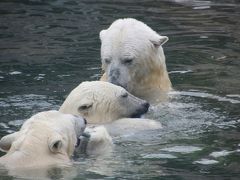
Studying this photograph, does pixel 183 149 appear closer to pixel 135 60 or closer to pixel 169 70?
pixel 135 60

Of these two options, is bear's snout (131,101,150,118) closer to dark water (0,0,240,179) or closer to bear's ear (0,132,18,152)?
dark water (0,0,240,179)

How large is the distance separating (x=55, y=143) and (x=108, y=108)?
5.05 feet

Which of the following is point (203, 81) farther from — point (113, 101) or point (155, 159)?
point (155, 159)

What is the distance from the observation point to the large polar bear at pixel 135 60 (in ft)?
29.9

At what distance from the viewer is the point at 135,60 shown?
9.24 metres

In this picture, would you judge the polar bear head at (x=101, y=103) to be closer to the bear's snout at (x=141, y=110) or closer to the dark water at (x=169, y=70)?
the bear's snout at (x=141, y=110)

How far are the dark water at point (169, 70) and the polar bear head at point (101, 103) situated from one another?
0.38 metres

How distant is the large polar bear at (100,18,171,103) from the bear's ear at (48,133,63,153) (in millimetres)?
2388

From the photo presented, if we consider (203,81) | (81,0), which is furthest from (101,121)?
(81,0)

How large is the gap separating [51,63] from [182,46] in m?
1.99

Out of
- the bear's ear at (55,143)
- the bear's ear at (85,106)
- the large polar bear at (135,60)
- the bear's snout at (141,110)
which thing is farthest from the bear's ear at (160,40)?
the bear's ear at (55,143)

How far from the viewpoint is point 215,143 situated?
7.73 metres

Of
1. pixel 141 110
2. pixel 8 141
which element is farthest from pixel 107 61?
pixel 8 141

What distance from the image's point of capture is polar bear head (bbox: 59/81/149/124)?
7895 millimetres
